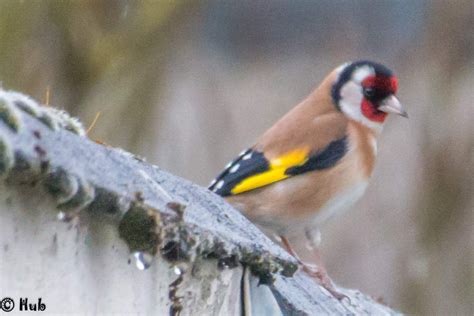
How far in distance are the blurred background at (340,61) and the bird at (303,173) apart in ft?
3.46

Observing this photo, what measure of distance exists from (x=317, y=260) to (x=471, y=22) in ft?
7.20

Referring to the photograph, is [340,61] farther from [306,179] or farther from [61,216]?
[61,216]

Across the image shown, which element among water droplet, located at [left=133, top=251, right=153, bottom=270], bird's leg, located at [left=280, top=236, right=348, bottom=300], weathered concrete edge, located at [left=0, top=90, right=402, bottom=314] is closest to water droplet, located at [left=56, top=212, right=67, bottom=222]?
weathered concrete edge, located at [left=0, top=90, right=402, bottom=314]

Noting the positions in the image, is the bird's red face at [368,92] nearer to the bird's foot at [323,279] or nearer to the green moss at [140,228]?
the bird's foot at [323,279]

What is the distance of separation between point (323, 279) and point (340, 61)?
423 cm

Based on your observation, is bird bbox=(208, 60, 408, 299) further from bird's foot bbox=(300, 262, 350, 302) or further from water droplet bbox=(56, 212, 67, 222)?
water droplet bbox=(56, 212, 67, 222)

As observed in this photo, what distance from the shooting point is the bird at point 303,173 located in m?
4.87

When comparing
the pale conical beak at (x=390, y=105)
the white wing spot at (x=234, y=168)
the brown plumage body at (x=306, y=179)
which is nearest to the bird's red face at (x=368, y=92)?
the pale conical beak at (x=390, y=105)

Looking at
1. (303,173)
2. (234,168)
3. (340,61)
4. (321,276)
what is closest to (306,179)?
(303,173)

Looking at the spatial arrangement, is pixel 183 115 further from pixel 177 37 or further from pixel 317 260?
pixel 317 260

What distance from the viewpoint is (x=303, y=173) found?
4.95 meters

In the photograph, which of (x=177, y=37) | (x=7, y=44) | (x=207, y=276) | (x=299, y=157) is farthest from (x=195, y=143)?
(x=207, y=276)

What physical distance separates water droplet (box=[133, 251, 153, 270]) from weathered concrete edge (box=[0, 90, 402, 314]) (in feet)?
0.05

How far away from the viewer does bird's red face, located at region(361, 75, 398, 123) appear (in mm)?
5543
